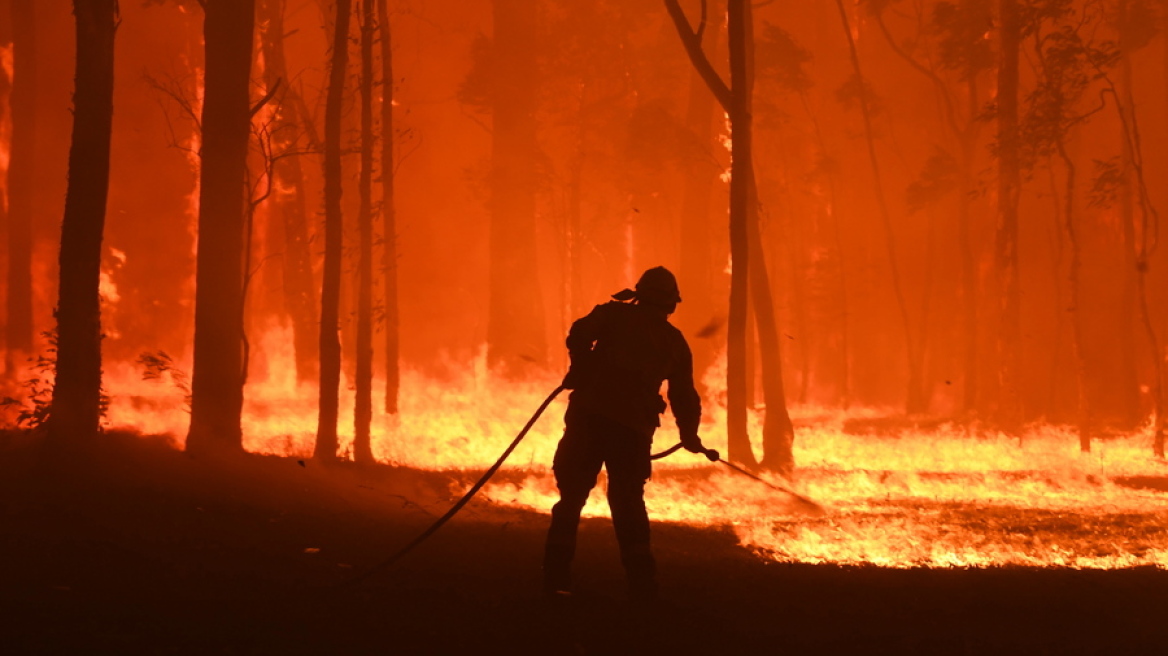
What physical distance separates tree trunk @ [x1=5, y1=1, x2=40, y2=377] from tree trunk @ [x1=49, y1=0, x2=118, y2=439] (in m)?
19.8

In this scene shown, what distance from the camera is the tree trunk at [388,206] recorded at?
17.6 meters

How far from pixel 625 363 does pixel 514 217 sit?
70.8 feet

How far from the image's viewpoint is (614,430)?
247 inches

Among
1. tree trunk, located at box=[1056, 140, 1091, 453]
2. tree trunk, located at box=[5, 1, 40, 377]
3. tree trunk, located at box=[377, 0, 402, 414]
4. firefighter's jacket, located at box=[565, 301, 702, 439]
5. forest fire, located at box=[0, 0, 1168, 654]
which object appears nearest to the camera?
firefighter's jacket, located at box=[565, 301, 702, 439]

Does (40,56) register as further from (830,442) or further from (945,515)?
(945,515)

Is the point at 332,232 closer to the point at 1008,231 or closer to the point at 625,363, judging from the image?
the point at 625,363

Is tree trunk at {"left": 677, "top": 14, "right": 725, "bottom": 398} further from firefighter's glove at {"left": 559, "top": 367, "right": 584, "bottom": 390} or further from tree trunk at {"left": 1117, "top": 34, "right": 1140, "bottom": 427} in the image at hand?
firefighter's glove at {"left": 559, "top": 367, "right": 584, "bottom": 390}

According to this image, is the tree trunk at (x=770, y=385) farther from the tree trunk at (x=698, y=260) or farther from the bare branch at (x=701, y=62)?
the tree trunk at (x=698, y=260)

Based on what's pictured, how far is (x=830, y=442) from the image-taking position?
21000 millimetres

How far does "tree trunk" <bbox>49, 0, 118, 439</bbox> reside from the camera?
8.54 metres

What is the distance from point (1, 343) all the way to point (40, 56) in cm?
1213

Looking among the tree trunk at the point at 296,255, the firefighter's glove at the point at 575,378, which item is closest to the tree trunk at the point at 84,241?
the firefighter's glove at the point at 575,378

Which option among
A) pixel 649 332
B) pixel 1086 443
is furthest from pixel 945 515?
pixel 1086 443

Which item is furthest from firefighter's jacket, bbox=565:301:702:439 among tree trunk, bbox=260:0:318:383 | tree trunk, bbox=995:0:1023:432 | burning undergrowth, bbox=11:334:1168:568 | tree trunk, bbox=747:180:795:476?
tree trunk, bbox=260:0:318:383
